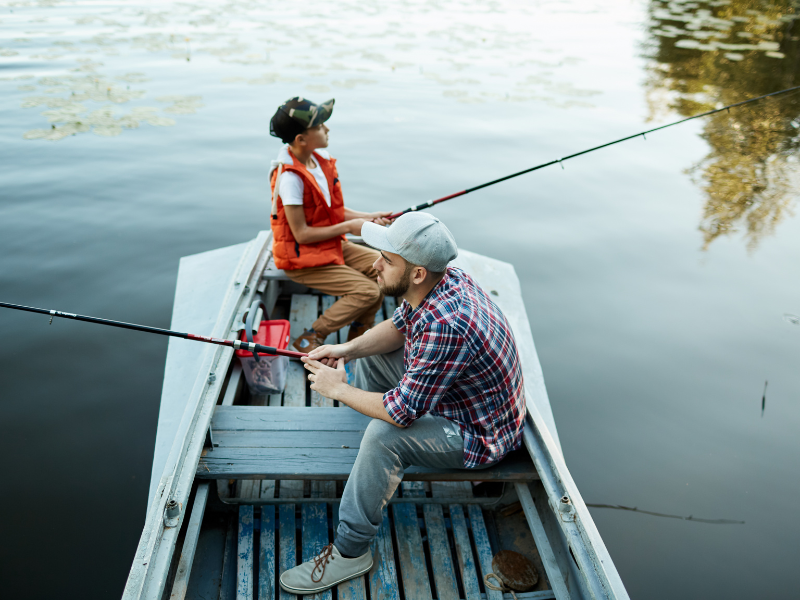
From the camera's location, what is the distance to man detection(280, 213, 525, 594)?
2.17m


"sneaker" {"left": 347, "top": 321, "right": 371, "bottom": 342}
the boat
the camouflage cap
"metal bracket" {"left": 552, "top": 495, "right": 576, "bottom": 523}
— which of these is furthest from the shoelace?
the camouflage cap

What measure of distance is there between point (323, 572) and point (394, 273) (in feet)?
4.19

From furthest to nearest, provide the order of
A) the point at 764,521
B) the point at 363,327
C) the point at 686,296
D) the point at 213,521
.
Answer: the point at 686,296 < the point at 363,327 < the point at 764,521 < the point at 213,521

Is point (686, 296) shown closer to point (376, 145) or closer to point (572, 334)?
point (572, 334)

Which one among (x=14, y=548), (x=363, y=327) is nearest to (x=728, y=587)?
(x=363, y=327)

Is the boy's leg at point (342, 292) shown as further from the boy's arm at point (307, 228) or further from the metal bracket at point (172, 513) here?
the metal bracket at point (172, 513)

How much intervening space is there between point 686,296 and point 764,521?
260 centimetres

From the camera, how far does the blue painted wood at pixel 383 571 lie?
8.08 ft

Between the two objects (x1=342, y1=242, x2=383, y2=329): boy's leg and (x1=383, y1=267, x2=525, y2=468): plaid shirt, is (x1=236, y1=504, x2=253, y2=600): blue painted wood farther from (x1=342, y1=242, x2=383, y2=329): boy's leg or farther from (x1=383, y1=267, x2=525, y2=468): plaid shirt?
(x1=342, y1=242, x2=383, y2=329): boy's leg

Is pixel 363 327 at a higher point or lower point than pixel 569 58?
lower

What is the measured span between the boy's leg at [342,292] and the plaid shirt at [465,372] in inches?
49.4

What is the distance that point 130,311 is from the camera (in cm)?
504

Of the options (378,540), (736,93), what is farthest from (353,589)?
(736,93)

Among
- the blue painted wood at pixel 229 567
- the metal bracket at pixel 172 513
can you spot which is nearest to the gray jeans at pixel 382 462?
the blue painted wood at pixel 229 567
